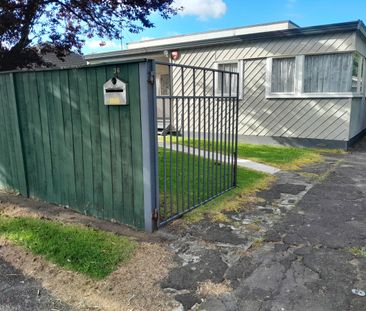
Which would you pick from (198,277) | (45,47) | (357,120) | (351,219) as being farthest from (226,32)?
(198,277)

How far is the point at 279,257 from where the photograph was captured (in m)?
2.94

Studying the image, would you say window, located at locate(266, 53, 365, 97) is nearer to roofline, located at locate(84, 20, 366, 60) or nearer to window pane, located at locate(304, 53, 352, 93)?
window pane, located at locate(304, 53, 352, 93)

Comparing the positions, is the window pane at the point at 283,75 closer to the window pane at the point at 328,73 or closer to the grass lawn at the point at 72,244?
the window pane at the point at 328,73

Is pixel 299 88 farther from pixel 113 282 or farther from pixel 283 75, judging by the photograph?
pixel 113 282

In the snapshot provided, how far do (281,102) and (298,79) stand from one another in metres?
0.81

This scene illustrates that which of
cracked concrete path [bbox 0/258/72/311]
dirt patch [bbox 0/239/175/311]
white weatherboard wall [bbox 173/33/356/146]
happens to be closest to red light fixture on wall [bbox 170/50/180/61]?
white weatherboard wall [bbox 173/33/356/146]

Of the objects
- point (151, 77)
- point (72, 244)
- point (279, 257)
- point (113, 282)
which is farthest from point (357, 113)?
point (113, 282)

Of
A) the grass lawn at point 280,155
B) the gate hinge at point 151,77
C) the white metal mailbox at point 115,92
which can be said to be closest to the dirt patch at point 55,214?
the white metal mailbox at point 115,92

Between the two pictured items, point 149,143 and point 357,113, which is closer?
point 149,143

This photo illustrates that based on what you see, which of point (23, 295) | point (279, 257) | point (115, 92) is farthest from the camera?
point (115, 92)

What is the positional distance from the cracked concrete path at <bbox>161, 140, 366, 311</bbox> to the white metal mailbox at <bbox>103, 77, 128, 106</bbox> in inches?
59.1

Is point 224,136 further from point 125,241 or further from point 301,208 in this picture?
point 125,241

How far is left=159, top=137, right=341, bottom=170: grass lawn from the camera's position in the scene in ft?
23.3

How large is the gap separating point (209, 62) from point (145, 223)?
8.13 metres
